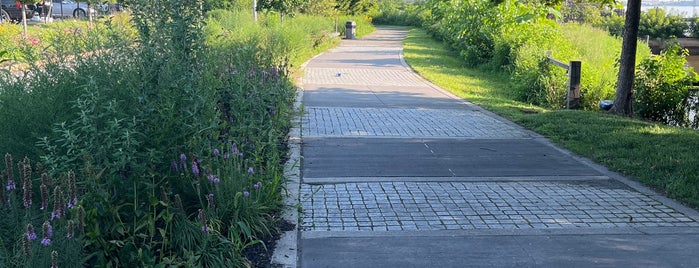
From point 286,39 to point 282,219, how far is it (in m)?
14.0

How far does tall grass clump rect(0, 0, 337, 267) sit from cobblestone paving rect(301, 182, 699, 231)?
0.59m

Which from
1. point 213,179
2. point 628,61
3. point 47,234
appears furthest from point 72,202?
point 628,61

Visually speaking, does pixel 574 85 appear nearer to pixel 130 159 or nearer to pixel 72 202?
pixel 130 159

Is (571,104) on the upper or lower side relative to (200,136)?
lower

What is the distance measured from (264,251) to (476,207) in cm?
216

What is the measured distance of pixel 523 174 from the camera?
741 centimetres

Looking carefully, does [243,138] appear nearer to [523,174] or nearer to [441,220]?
[441,220]

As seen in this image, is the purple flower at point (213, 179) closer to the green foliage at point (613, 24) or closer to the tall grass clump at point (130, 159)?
the tall grass clump at point (130, 159)

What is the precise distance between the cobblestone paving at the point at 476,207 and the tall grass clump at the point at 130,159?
59cm

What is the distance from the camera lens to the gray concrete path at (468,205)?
4879 millimetres

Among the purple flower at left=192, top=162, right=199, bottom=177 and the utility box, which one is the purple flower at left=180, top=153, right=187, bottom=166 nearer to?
the purple flower at left=192, top=162, right=199, bottom=177

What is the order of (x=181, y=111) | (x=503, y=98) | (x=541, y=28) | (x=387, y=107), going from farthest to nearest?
(x=541, y=28), (x=503, y=98), (x=387, y=107), (x=181, y=111)

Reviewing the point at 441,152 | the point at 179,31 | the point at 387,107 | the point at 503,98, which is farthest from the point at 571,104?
the point at 179,31

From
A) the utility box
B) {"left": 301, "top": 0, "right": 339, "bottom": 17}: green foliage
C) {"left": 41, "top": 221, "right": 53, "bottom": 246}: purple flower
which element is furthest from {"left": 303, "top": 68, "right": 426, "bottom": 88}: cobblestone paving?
the utility box
